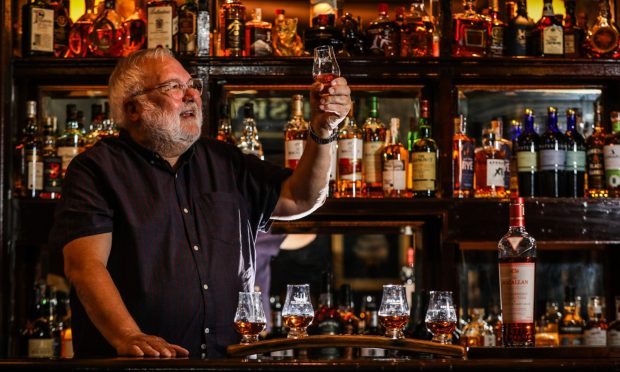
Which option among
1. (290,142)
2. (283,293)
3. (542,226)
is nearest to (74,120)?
(290,142)

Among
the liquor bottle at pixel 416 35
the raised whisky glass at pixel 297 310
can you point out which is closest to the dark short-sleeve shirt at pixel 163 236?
the raised whisky glass at pixel 297 310

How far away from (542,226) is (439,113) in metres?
0.50

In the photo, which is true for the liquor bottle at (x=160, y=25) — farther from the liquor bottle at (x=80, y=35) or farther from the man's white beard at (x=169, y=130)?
the man's white beard at (x=169, y=130)

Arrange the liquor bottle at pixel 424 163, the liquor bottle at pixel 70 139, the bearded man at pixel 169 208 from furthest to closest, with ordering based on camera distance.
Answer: the liquor bottle at pixel 70 139, the liquor bottle at pixel 424 163, the bearded man at pixel 169 208

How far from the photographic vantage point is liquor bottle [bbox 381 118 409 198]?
10.7 feet

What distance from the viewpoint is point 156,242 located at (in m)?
2.44

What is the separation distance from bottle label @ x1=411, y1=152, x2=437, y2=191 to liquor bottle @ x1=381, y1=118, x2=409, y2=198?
41 millimetres

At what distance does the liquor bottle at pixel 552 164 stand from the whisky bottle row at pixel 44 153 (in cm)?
143

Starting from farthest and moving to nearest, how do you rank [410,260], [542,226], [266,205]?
[410,260] < [542,226] < [266,205]

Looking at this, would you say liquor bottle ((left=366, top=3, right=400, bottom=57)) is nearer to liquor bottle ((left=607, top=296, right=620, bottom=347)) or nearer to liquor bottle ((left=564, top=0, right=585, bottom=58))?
liquor bottle ((left=564, top=0, right=585, bottom=58))

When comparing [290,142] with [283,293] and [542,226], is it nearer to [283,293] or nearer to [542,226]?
[283,293]

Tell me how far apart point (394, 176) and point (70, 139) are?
111 cm

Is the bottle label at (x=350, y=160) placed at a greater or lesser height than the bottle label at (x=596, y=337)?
greater

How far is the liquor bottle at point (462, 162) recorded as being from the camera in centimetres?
332
